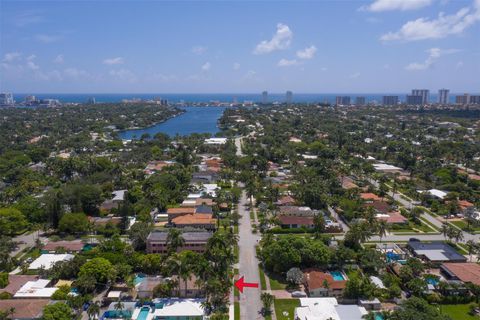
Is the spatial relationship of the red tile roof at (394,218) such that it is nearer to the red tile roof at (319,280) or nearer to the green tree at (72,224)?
the red tile roof at (319,280)

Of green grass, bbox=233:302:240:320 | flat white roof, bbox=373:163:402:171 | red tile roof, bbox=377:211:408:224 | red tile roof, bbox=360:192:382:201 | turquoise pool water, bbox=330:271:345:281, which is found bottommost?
green grass, bbox=233:302:240:320

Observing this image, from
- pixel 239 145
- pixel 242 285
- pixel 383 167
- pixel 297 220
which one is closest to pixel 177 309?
pixel 242 285

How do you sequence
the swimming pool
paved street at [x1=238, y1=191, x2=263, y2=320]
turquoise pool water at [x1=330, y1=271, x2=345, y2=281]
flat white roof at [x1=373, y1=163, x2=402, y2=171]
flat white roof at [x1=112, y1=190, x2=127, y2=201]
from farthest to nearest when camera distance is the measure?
flat white roof at [x1=373, y1=163, x2=402, y2=171] < flat white roof at [x1=112, y1=190, x2=127, y2=201] < turquoise pool water at [x1=330, y1=271, x2=345, y2=281] < paved street at [x1=238, y1=191, x2=263, y2=320] < the swimming pool

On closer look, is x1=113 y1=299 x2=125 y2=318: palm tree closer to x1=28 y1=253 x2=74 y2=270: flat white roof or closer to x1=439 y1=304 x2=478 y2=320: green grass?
x1=28 y1=253 x2=74 y2=270: flat white roof

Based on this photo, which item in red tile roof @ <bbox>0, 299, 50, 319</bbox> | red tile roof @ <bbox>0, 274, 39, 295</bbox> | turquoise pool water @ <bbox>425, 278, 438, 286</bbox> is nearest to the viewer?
red tile roof @ <bbox>0, 299, 50, 319</bbox>

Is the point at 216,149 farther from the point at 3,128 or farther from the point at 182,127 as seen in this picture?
the point at 3,128


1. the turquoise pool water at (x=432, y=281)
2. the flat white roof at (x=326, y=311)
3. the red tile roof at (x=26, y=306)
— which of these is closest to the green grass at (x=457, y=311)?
the turquoise pool water at (x=432, y=281)

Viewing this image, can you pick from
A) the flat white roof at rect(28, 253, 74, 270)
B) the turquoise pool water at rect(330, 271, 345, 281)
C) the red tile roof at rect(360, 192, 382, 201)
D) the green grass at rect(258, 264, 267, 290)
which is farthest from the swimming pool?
the red tile roof at rect(360, 192, 382, 201)
